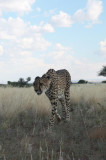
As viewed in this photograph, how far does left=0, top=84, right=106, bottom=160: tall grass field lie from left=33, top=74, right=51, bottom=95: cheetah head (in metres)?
0.75

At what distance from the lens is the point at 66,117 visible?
7457 millimetres

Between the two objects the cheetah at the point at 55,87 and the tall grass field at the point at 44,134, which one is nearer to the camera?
the tall grass field at the point at 44,134

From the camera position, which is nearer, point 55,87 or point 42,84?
point 42,84

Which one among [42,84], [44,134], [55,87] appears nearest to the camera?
[44,134]

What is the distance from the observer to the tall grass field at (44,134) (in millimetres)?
4691

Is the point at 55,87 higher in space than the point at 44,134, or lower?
higher

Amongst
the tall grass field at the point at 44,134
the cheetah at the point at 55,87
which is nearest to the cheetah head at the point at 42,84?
the cheetah at the point at 55,87

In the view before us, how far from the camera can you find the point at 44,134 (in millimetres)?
5781

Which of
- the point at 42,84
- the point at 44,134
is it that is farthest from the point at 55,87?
the point at 44,134

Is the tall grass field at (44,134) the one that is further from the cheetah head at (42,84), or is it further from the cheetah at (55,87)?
the cheetah head at (42,84)

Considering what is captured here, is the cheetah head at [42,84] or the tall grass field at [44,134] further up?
the cheetah head at [42,84]

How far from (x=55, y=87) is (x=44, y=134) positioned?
1.35 m

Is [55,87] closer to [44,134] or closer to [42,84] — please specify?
[42,84]

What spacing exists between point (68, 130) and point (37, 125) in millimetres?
710
